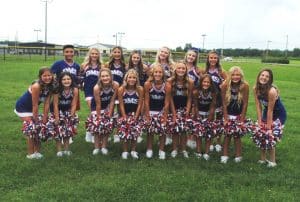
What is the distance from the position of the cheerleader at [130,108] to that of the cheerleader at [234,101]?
1.39m

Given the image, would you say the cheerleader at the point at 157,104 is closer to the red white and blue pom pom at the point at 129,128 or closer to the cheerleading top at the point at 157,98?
the cheerleading top at the point at 157,98

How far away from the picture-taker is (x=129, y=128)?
7.23 m

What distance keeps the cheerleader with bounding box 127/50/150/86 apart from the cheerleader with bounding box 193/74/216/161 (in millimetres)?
1242

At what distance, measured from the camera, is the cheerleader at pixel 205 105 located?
23.8ft

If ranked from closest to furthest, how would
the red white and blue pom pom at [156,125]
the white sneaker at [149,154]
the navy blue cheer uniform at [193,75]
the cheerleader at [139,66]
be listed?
the red white and blue pom pom at [156,125] → the white sneaker at [149,154] → the navy blue cheer uniform at [193,75] → the cheerleader at [139,66]

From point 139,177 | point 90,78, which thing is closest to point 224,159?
point 139,177

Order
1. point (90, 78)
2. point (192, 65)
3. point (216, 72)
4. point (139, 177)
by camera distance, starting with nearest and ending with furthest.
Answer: point (139, 177)
point (216, 72)
point (192, 65)
point (90, 78)

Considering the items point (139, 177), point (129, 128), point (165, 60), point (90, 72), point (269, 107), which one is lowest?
point (139, 177)

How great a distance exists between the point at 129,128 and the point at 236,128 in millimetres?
1717

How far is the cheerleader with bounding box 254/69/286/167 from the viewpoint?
6.95 metres

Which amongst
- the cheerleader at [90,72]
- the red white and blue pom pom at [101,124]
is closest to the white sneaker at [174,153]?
the red white and blue pom pom at [101,124]

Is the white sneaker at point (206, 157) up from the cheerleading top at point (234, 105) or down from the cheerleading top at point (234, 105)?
down

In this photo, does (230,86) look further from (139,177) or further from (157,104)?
(139,177)

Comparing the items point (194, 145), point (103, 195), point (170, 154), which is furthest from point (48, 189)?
point (194, 145)
